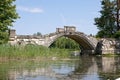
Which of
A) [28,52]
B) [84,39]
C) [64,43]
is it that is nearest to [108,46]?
[84,39]

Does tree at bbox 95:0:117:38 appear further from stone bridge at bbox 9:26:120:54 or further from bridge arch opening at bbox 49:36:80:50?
bridge arch opening at bbox 49:36:80:50

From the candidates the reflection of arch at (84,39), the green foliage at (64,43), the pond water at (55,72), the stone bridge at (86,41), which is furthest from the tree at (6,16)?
the green foliage at (64,43)

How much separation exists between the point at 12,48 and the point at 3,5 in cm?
426

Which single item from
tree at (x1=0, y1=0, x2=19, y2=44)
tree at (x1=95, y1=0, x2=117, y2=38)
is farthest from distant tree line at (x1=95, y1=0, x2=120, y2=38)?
tree at (x1=0, y1=0, x2=19, y2=44)

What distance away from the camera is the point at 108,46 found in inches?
2322

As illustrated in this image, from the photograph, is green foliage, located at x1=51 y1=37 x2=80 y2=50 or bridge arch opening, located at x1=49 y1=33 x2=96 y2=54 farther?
green foliage, located at x1=51 y1=37 x2=80 y2=50

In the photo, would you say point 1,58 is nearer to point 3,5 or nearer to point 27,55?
point 27,55

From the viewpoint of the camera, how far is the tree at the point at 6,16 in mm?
32500

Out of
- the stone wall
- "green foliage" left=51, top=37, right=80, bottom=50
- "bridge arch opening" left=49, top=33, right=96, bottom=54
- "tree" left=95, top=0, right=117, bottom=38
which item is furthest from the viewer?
"green foliage" left=51, top=37, right=80, bottom=50

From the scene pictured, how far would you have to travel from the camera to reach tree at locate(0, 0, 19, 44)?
32500 millimetres

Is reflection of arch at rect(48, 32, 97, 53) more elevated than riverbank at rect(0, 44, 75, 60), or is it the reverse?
reflection of arch at rect(48, 32, 97, 53)

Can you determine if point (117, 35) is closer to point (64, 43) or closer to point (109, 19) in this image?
point (109, 19)

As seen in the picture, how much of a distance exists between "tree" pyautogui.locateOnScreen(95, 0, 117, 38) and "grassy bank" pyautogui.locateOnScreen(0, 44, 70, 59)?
1032 inches

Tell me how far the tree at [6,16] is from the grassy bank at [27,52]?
4.98ft
